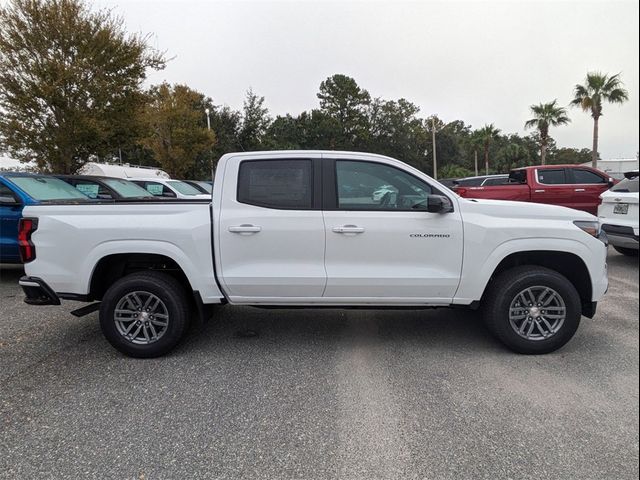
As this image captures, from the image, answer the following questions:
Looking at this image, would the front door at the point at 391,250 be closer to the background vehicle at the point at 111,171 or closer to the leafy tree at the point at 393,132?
the background vehicle at the point at 111,171

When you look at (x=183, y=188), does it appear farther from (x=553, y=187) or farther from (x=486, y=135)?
(x=486, y=135)

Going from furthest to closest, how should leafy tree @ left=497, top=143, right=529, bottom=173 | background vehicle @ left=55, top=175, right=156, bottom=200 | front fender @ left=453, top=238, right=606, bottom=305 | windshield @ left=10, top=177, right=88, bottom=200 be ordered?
1. leafy tree @ left=497, top=143, right=529, bottom=173
2. background vehicle @ left=55, top=175, right=156, bottom=200
3. windshield @ left=10, top=177, right=88, bottom=200
4. front fender @ left=453, top=238, right=606, bottom=305

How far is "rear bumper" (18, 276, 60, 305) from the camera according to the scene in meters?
3.75

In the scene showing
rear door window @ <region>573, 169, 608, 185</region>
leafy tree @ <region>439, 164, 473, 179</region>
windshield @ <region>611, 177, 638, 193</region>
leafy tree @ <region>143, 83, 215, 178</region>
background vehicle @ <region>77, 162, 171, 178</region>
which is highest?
leafy tree @ <region>143, 83, 215, 178</region>

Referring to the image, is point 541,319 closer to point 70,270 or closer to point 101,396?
point 101,396

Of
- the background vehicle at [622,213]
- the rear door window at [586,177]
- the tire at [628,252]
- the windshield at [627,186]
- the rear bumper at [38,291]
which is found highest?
the rear door window at [586,177]

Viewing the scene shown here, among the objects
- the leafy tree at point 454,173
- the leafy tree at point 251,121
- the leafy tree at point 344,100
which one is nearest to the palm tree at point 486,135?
the leafy tree at point 454,173

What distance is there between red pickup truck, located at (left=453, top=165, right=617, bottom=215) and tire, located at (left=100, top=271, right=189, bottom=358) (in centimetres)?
850

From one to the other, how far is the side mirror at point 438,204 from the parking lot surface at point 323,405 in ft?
4.36

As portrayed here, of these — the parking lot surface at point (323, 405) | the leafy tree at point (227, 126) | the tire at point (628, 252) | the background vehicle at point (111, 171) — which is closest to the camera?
the parking lot surface at point (323, 405)

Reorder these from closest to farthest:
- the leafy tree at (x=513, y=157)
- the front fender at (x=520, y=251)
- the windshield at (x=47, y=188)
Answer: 1. the front fender at (x=520, y=251)
2. the windshield at (x=47, y=188)
3. the leafy tree at (x=513, y=157)

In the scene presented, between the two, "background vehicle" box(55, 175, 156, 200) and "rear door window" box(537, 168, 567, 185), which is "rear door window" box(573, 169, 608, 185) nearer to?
"rear door window" box(537, 168, 567, 185)

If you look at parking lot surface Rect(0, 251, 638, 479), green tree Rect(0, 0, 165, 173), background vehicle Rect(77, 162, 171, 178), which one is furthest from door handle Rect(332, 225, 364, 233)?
background vehicle Rect(77, 162, 171, 178)

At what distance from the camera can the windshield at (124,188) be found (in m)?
8.70
